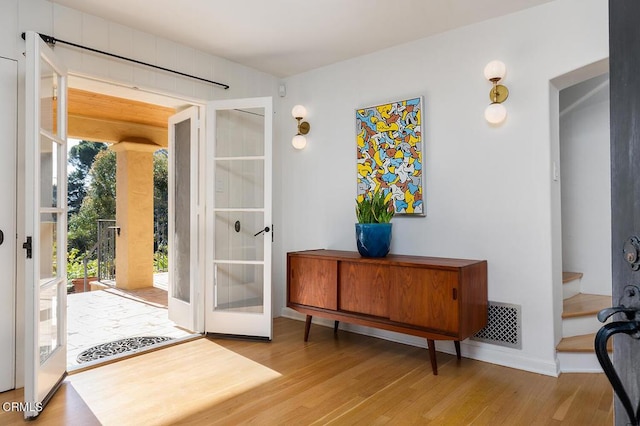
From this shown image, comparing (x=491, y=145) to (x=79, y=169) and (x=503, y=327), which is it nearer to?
(x=503, y=327)

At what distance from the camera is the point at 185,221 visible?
3.98 m

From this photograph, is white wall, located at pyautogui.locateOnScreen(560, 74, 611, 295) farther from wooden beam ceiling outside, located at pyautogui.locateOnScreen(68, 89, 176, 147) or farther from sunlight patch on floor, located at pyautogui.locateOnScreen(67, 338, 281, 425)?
wooden beam ceiling outside, located at pyautogui.locateOnScreen(68, 89, 176, 147)

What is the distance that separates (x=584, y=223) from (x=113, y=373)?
3.98 m

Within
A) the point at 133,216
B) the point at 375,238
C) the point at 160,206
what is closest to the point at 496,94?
the point at 375,238

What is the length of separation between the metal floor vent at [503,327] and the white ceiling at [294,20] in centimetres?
209

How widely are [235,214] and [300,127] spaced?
3.68 feet

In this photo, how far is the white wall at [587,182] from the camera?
3.52 m

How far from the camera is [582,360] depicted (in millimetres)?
2701

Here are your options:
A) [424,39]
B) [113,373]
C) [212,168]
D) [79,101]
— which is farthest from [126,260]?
[424,39]

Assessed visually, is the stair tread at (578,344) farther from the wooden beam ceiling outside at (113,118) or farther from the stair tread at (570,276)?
the wooden beam ceiling outside at (113,118)

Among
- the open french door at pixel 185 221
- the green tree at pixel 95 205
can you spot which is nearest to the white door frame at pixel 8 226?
the open french door at pixel 185 221

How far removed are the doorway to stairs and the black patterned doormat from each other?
346 cm

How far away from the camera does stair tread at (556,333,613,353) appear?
106 inches

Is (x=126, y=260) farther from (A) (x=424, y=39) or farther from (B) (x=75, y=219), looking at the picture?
(A) (x=424, y=39)
